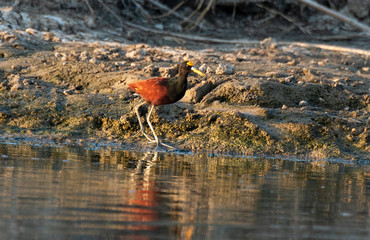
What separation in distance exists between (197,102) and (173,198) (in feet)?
15.0

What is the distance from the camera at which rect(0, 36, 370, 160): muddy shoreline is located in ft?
28.9

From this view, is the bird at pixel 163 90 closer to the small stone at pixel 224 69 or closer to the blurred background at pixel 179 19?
the small stone at pixel 224 69

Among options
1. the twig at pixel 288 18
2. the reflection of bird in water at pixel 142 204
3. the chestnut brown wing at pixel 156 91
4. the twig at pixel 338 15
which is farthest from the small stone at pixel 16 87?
the twig at pixel 288 18

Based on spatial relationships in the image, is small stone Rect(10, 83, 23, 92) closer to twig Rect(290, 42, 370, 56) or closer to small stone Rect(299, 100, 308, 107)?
small stone Rect(299, 100, 308, 107)

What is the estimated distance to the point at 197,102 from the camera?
9.62 m

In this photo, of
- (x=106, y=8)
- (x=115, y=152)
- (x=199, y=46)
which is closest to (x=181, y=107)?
(x=115, y=152)

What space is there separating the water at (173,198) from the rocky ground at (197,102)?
3.15 ft

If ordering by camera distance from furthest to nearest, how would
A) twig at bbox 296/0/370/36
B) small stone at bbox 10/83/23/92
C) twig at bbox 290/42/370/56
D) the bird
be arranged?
twig at bbox 296/0/370/36, twig at bbox 290/42/370/56, small stone at bbox 10/83/23/92, the bird

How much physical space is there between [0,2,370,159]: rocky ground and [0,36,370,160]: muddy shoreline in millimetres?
15

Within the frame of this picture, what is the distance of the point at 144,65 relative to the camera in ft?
35.9

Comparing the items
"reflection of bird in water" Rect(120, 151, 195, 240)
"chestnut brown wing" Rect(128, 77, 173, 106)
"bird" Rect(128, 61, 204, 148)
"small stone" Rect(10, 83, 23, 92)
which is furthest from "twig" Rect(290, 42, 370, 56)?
"reflection of bird in water" Rect(120, 151, 195, 240)

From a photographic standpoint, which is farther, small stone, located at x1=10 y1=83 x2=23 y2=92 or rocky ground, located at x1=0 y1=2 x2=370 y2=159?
small stone, located at x1=10 y1=83 x2=23 y2=92

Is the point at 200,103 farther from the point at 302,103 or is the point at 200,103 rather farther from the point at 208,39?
the point at 208,39

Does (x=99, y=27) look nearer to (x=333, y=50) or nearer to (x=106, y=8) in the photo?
(x=106, y=8)
